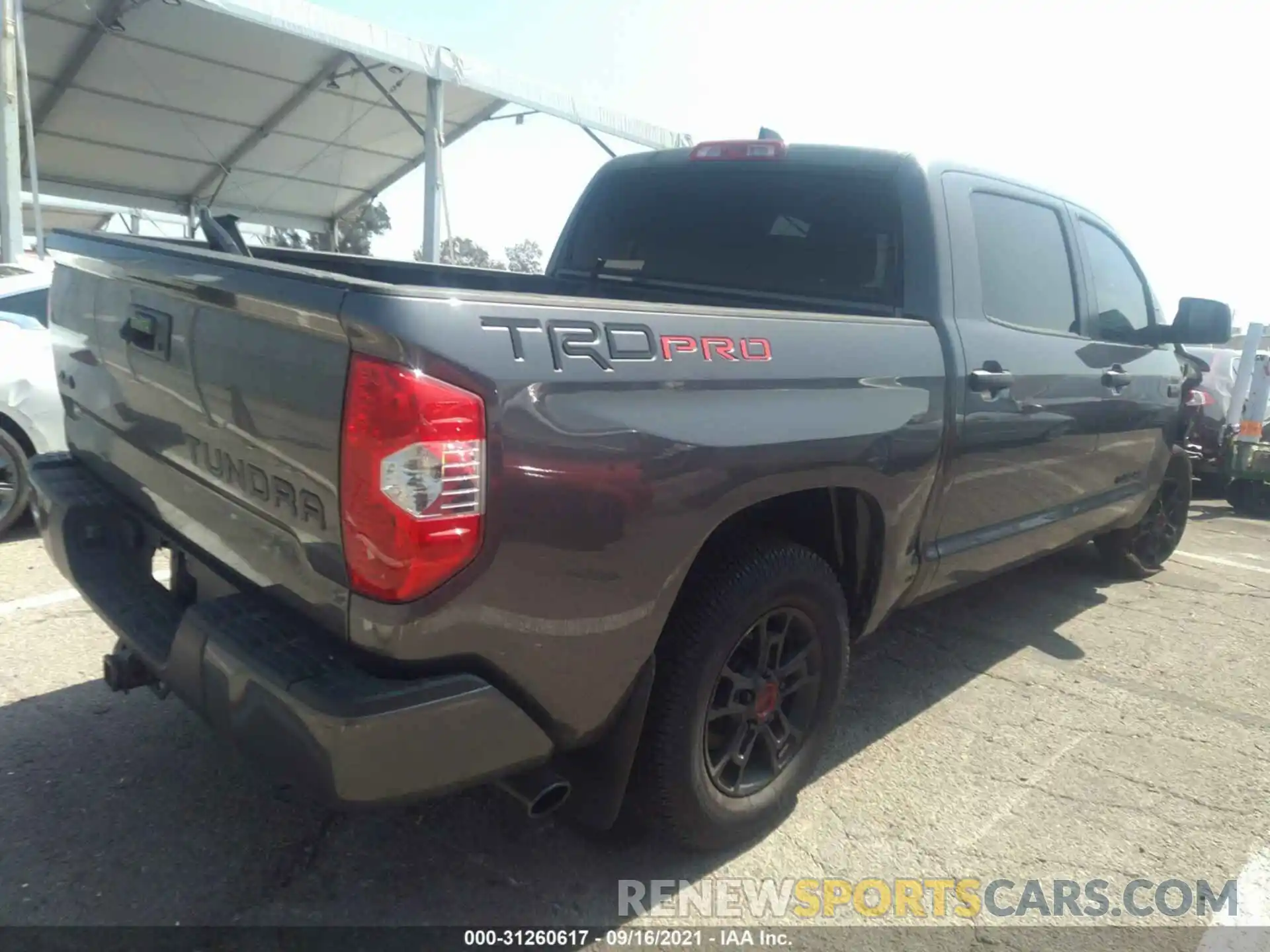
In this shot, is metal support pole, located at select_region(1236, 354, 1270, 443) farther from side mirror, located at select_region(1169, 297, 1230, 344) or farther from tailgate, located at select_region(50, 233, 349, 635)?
tailgate, located at select_region(50, 233, 349, 635)

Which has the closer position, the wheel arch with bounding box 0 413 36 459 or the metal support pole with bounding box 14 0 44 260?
the wheel arch with bounding box 0 413 36 459

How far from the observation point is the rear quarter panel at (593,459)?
1.70m

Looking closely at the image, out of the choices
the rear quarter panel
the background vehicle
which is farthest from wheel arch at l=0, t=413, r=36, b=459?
the background vehicle

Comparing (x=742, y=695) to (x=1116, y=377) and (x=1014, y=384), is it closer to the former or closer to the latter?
(x=1014, y=384)

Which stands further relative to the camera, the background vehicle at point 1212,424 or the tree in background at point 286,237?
the tree in background at point 286,237

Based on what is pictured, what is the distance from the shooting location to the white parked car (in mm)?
4691

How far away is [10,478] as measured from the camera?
4.74m

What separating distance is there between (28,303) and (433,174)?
27.2ft

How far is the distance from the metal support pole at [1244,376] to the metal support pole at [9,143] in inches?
461

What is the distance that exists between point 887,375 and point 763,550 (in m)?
0.66

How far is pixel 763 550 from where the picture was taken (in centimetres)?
243

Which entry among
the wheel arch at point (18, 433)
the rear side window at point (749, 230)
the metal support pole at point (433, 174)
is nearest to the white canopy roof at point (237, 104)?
the metal support pole at point (433, 174)

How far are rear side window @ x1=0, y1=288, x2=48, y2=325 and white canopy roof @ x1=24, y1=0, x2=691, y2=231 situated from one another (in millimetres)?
5634

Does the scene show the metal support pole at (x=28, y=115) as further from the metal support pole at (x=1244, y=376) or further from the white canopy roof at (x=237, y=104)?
the metal support pole at (x=1244, y=376)
